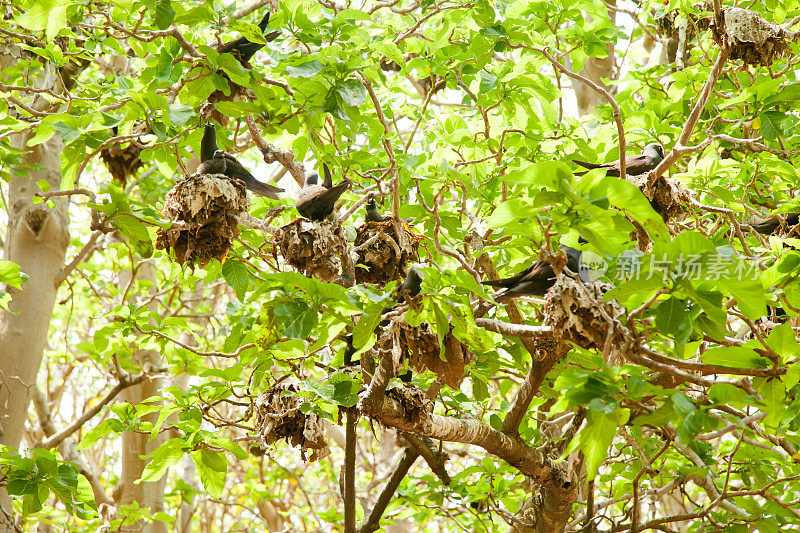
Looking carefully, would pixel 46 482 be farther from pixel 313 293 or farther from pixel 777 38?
pixel 777 38

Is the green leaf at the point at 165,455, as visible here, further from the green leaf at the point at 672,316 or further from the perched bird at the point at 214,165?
the green leaf at the point at 672,316

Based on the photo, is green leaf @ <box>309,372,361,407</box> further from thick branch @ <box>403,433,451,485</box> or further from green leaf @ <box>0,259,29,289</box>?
green leaf @ <box>0,259,29,289</box>

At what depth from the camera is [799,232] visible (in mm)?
2906

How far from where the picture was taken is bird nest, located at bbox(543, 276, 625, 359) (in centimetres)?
186

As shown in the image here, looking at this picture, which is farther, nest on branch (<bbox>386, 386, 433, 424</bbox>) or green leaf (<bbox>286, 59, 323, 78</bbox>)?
nest on branch (<bbox>386, 386, 433, 424</bbox>)

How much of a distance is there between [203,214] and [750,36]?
7.53ft

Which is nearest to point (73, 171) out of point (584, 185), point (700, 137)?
point (584, 185)

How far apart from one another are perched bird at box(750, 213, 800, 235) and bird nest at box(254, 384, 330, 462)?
2.20m

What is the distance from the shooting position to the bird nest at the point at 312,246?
7.97 feet

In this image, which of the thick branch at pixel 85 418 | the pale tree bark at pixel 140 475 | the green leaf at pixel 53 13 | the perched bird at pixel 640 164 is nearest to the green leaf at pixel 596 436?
the perched bird at pixel 640 164

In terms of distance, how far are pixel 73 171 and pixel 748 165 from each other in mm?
3197

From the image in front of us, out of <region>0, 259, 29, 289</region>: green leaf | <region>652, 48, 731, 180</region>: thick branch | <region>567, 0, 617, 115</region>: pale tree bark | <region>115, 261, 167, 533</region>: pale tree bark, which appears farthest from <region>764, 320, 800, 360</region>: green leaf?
<region>115, 261, 167, 533</region>: pale tree bark

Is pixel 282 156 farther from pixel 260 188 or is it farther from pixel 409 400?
pixel 409 400

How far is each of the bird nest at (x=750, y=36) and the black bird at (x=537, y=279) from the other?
1.38m
